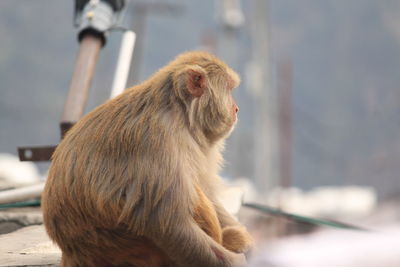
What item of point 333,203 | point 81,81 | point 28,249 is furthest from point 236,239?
point 333,203

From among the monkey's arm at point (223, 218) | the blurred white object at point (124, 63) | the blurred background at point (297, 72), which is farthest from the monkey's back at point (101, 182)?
the blurred background at point (297, 72)

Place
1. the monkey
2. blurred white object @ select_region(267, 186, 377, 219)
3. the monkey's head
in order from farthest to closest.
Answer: blurred white object @ select_region(267, 186, 377, 219)
the monkey's head
the monkey

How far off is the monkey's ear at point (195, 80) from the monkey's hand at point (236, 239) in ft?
1.71

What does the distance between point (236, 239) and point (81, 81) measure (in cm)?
153

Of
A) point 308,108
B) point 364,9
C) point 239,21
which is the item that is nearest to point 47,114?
point 308,108

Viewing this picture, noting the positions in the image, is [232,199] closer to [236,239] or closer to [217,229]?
[236,239]

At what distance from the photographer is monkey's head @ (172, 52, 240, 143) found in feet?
6.48

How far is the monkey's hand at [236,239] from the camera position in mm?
2074

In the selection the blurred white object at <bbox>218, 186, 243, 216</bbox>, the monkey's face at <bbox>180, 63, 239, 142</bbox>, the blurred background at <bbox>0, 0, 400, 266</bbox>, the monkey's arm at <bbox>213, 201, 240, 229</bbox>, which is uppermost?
the blurred background at <bbox>0, 0, 400, 266</bbox>

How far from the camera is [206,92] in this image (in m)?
2.05

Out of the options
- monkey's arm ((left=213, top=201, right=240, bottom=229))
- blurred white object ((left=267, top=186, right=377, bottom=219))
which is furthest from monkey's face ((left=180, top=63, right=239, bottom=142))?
blurred white object ((left=267, top=186, right=377, bottom=219))

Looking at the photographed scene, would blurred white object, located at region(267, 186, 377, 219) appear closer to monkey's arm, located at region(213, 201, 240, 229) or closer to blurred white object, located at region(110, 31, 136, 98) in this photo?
blurred white object, located at region(110, 31, 136, 98)

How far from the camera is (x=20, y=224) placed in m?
3.02

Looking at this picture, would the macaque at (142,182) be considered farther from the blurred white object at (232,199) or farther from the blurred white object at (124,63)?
the blurred white object at (124,63)
